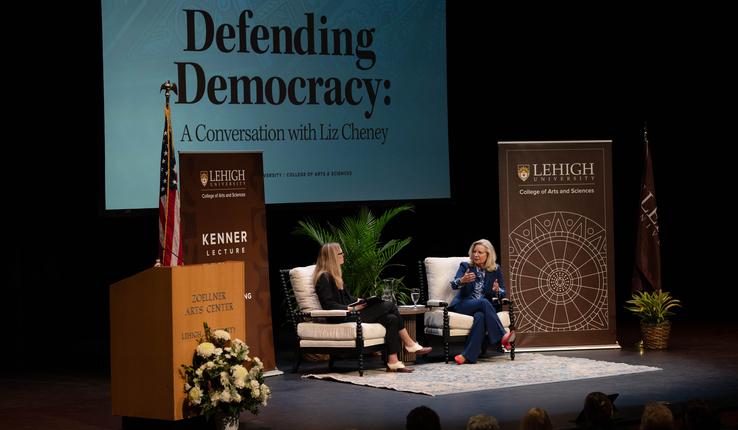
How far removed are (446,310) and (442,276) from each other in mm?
514

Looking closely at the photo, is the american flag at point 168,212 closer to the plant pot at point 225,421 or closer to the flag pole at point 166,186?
the flag pole at point 166,186

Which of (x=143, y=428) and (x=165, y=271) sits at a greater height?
(x=165, y=271)

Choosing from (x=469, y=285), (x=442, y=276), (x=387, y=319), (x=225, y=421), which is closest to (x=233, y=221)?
(x=387, y=319)

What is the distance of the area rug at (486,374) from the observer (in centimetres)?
837

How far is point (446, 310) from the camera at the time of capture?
31.3ft

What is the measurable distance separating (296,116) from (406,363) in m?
2.64

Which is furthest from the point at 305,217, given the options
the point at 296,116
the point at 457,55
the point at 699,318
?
the point at 699,318

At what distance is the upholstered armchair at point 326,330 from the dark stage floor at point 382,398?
294 millimetres

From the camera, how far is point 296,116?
11.0 metres

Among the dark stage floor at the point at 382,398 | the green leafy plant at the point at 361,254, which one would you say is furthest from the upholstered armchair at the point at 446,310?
the dark stage floor at the point at 382,398

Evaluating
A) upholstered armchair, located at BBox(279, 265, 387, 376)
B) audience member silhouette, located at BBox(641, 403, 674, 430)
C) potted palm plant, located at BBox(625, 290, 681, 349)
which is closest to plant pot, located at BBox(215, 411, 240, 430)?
upholstered armchair, located at BBox(279, 265, 387, 376)

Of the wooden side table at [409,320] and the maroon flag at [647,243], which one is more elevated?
the maroon flag at [647,243]

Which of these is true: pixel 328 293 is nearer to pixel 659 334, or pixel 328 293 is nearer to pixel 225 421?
pixel 225 421

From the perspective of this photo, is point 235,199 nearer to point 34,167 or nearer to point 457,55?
point 34,167
